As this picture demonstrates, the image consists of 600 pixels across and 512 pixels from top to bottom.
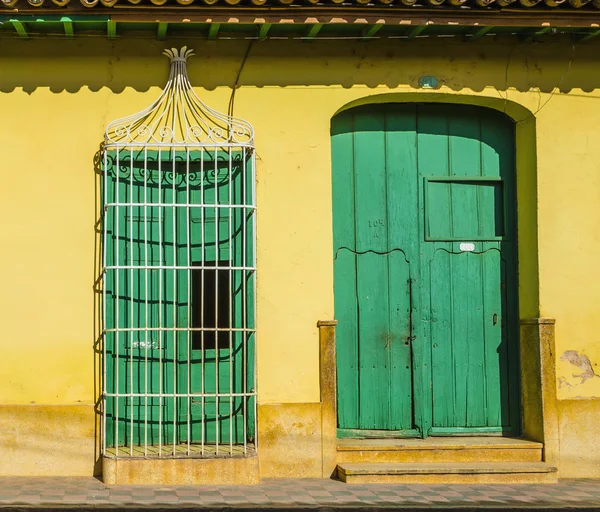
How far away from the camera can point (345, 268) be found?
1050 cm

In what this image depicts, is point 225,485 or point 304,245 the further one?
point 304,245

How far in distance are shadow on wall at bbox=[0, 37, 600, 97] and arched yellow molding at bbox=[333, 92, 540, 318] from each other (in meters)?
0.15

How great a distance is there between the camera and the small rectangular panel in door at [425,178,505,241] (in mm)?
10633

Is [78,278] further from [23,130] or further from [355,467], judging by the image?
[355,467]

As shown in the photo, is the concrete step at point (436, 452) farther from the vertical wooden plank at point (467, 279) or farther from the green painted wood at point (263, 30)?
the green painted wood at point (263, 30)

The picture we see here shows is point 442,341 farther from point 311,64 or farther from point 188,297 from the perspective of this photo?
point 311,64

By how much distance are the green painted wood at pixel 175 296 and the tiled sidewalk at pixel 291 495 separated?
2.33 ft

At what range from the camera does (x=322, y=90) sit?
10258 mm

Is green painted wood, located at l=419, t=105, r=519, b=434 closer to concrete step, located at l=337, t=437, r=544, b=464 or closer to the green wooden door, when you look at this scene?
the green wooden door

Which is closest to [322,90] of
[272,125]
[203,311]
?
[272,125]

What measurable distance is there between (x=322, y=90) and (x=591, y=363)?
353 cm

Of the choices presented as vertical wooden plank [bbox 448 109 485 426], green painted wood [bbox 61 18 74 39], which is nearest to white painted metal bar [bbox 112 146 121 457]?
green painted wood [bbox 61 18 74 39]

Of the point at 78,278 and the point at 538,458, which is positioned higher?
the point at 78,278

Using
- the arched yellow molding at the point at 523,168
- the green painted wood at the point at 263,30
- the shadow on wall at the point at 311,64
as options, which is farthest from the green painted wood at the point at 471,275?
the green painted wood at the point at 263,30
